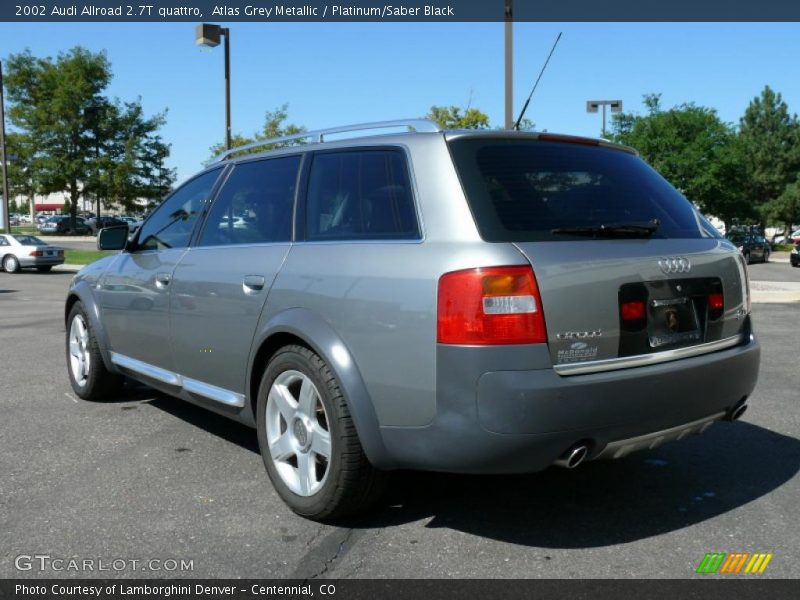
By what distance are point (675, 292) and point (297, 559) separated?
77.9 inches

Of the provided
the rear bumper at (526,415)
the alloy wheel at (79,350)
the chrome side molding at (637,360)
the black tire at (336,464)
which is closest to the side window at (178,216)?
the alloy wheel at (79,350)

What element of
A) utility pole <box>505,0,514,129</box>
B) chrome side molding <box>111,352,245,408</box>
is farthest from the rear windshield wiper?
utility pole <box>505,0,514,129</box>

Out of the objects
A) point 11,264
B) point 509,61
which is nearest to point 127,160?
point 11,264

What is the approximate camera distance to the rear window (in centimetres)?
317

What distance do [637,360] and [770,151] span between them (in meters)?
64.9

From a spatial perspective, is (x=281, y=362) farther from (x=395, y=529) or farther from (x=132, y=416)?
(x=132, y=416)

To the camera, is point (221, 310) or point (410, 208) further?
point (221, 310)

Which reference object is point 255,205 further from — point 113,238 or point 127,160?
point 127,160

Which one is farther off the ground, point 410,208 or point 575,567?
point 410,208

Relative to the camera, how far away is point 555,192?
3371mm

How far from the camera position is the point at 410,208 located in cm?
333

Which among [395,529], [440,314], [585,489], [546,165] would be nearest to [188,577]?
[395,529]
